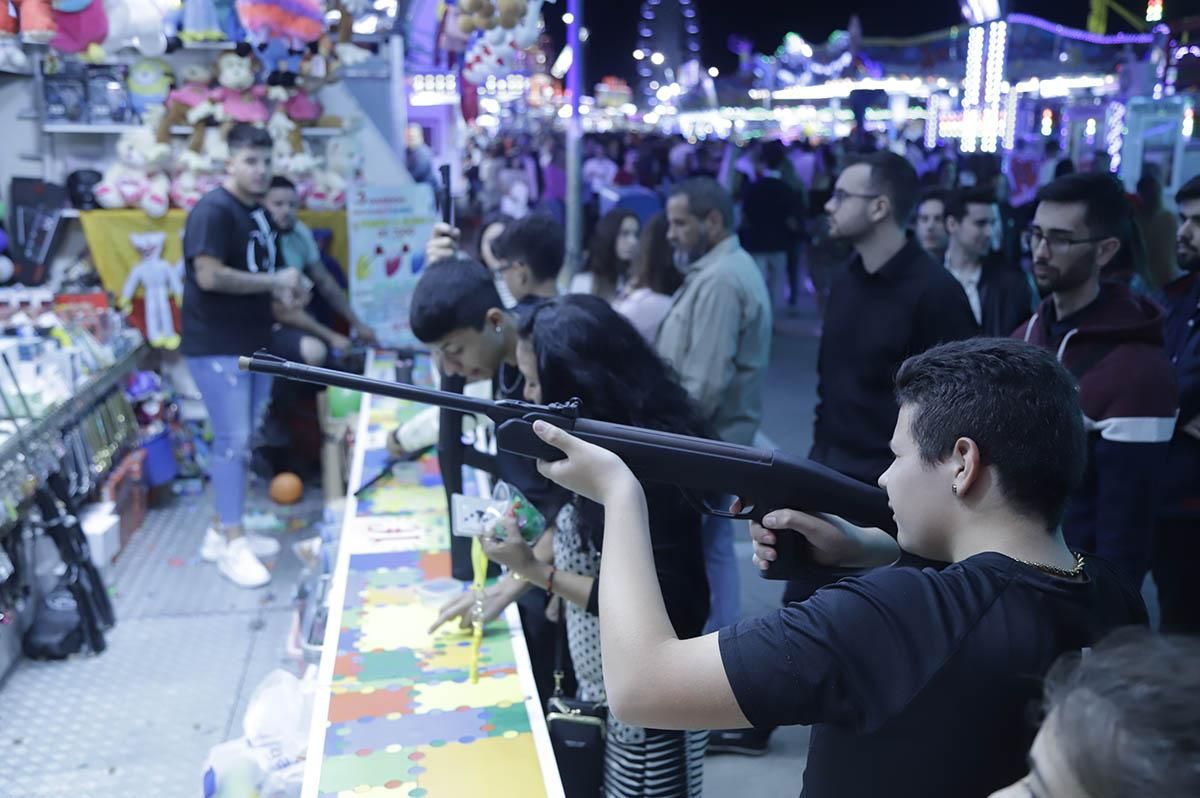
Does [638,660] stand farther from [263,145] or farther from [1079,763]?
[263,145]

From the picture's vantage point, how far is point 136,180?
5.62m

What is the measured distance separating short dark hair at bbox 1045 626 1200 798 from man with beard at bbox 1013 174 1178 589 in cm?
169

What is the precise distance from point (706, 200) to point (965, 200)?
1298 millimetres

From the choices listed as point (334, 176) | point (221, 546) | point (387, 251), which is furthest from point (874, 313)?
point (334, 176)

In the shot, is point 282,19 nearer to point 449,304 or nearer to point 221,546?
point 221,546

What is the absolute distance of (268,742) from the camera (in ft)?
7.51

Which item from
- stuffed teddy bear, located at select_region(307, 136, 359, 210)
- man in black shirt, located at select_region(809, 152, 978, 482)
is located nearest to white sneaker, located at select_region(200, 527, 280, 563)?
stuffed teddy bear, located at select_region(307, 136, 359, 210)

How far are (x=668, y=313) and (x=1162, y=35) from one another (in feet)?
31.3

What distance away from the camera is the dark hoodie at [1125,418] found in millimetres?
2379

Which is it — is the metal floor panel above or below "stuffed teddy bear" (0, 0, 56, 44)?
below

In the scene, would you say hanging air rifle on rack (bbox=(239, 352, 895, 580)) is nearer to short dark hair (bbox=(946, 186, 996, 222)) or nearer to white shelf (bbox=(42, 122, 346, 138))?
short dark hair (bbox=(946, 186, 996, 222))

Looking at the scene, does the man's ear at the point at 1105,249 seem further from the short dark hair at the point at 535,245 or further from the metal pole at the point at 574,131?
the metal pole at the point at 574,131

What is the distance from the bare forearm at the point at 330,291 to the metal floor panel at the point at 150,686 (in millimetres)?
1419

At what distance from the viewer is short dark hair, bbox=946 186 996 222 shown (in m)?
4.42
